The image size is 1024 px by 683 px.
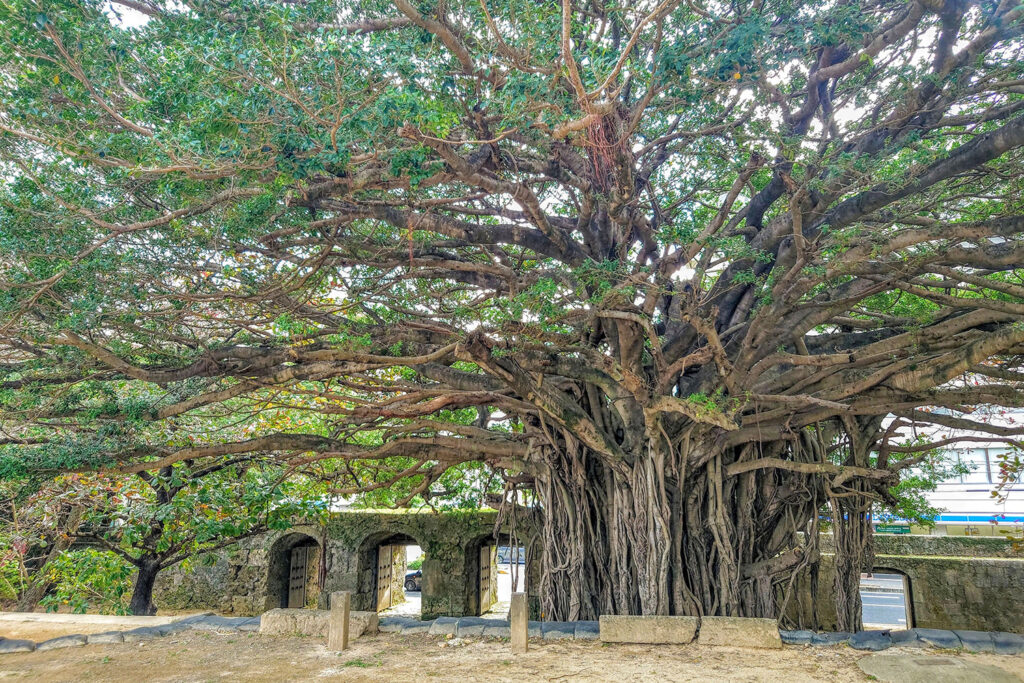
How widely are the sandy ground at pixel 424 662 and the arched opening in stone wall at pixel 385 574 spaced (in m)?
6.40

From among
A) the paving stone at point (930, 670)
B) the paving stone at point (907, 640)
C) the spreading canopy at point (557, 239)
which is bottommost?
the paving stone at point (930, 670)

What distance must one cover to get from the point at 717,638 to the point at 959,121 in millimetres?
3922

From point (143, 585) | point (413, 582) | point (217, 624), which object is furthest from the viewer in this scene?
point (413, 582)

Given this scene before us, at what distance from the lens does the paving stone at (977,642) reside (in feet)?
14.2

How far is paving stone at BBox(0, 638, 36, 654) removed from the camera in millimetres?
5328

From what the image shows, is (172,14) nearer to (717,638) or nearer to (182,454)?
(182,454)

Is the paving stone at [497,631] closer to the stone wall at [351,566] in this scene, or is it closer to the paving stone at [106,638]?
the paving stone at [106,638]

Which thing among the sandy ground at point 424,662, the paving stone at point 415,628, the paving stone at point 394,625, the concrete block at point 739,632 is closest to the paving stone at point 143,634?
the sandy ground at point 424,662

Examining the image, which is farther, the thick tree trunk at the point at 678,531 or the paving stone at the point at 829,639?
the thick tree trunk at the point at 678,531

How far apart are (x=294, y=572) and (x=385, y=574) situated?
1.91 meters

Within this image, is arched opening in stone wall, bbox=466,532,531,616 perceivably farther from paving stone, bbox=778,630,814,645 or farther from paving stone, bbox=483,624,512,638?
paving stone, bbox=778,630,814,645

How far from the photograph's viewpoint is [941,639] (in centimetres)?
450

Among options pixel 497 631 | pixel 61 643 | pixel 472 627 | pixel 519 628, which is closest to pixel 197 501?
pixel 61 643

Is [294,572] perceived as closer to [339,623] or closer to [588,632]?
[339,623]
